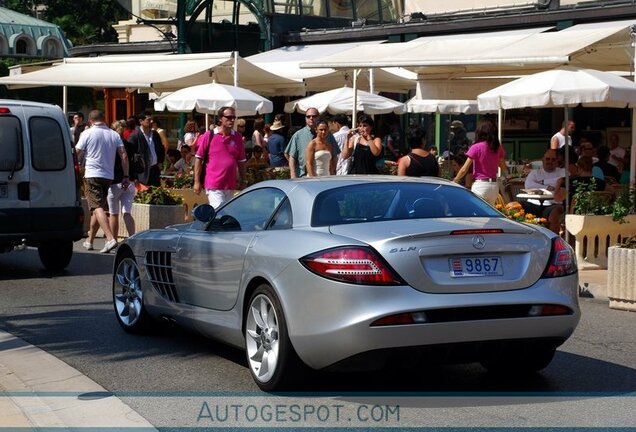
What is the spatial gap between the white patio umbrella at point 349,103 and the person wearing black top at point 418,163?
25.3 feet

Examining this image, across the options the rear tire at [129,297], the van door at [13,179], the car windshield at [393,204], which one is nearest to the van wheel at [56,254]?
the van door at [13,179]

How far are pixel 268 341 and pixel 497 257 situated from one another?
5.03 ft

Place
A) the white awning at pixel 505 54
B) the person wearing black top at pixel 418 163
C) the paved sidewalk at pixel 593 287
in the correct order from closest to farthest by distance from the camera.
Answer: the paved sidewalk at pixel 593 287 < the person wearing black top at pixel 418 163 < the white awning at pixel 505 54

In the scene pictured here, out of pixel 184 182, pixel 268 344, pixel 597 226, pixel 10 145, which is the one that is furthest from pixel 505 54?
pixel 268 344

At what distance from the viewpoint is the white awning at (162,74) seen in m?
20.3

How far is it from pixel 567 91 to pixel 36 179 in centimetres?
635

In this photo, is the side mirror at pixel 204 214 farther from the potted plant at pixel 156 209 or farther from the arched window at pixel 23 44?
the arched window at pixel 23 44

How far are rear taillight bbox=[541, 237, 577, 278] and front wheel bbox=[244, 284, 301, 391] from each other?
1655mm

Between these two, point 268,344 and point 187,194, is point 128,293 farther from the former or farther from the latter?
point 187,194

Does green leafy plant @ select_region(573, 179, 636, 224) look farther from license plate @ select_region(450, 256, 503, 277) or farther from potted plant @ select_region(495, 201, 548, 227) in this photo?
license plate @ select_region(450, 256, 503, 277)

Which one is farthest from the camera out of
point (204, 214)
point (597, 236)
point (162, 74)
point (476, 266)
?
point (162, 74)

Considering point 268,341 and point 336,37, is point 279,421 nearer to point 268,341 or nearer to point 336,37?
point 268,341

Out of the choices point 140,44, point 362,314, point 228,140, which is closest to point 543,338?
point 362,314

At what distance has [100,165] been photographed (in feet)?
49.9
